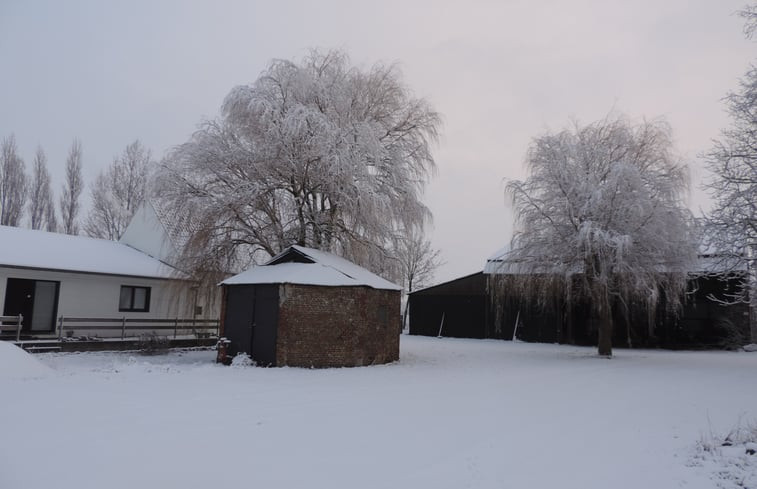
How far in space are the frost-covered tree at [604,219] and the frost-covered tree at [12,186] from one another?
108ft

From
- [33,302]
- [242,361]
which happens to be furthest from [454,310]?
[33,302]

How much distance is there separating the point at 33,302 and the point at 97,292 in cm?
206

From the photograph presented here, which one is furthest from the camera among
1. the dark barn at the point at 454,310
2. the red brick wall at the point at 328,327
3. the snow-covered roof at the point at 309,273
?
the dark barn at the point at 454,310

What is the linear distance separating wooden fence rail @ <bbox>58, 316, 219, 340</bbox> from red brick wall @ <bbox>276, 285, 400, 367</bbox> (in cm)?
723

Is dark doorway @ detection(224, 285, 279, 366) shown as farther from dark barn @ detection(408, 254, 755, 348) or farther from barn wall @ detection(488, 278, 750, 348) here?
barn wall @ detection(488, 278, 750, 348)

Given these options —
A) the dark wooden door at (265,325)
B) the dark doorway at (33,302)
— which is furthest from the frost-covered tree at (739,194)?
the dark doorway at (33,302)

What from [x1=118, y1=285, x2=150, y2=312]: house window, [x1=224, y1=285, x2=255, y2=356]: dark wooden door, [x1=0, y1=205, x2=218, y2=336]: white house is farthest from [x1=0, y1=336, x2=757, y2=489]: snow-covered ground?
[x1=118, y1=285, x2=150, y2=312]: house window

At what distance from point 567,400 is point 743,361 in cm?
1261

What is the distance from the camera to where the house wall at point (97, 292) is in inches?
725

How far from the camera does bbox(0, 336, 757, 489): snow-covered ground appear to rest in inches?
219

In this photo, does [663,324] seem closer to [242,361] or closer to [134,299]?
[242,361]

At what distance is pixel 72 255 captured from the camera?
68.1ft

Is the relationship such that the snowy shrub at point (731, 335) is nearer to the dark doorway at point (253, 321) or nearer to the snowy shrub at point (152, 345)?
the dark doorway at point (253, 321)

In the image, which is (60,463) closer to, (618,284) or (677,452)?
(677,452)
